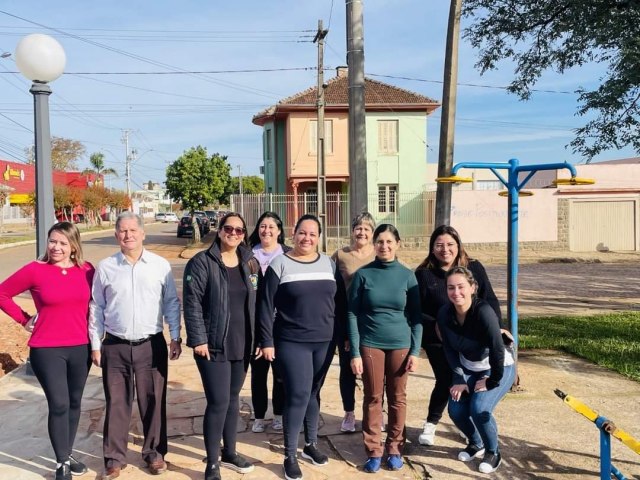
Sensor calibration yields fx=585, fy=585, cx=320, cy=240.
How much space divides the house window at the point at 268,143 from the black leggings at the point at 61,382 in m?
25.5

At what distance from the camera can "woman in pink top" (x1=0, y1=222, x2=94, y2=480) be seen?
381cm

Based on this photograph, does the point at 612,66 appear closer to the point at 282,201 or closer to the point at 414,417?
the point at 414,417

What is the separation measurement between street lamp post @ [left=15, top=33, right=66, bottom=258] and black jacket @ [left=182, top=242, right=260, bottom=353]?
2751 millimetres

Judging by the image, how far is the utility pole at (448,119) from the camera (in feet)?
24.2

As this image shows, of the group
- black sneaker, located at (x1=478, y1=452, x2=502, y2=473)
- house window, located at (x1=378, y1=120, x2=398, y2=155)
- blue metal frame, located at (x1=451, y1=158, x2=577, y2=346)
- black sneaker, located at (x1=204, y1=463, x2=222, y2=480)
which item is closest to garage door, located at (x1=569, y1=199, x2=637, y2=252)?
house window, located at (x1=378, y1=120, x2=398, y2=155)

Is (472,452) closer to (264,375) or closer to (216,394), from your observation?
(264,375)

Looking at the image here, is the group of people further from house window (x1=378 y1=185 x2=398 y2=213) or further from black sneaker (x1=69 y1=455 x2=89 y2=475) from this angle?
house window (x1=378 y1=185 x2=398 y2=213)

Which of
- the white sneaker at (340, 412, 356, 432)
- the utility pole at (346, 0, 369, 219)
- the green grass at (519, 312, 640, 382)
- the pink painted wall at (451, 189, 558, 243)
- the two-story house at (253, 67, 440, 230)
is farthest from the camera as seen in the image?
the two-story house at (253, 67, 440, 230)

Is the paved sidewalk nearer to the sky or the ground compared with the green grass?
nearer to the ground

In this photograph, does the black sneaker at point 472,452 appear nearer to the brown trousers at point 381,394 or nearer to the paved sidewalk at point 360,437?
the paved sidewalk at point 360,437

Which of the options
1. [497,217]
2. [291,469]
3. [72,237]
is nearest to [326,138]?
[497,217]

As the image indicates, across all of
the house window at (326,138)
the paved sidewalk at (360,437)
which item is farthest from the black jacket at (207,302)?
the house window at (326,138)

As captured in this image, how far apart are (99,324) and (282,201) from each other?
19510 millimetres

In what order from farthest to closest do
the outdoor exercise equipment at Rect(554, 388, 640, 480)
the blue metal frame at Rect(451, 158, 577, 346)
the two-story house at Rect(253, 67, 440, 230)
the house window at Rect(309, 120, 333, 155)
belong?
the house window at Rect(309, 120, 333, 155), the two-story house at Rect(253, 67, 440, 230), the blue metal frame at Rect(451, 158, 577, 346), the outdoor exercise equipment at Rect(554, 388, 640, 480)
